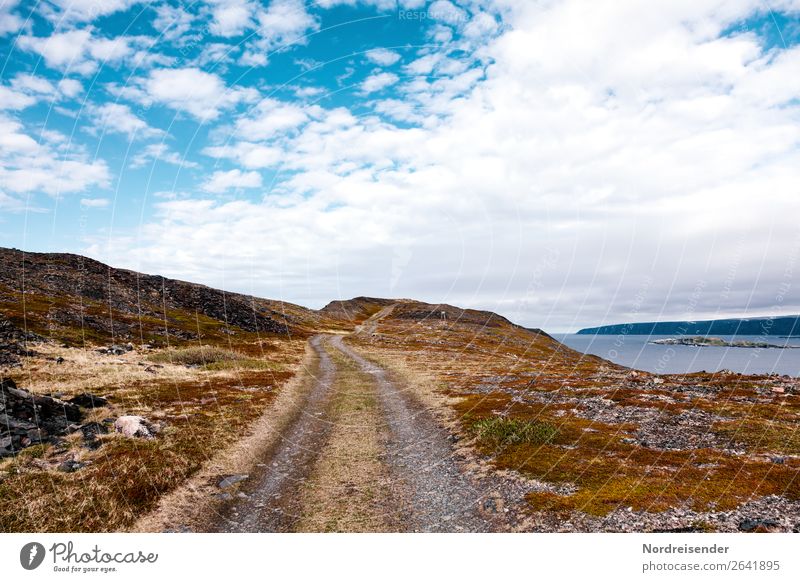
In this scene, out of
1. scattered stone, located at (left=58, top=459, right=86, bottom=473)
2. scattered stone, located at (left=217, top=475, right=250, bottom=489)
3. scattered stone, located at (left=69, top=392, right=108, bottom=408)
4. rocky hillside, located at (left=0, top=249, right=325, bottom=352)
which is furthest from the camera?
rocky hillside, located at (left=0, top=249, right=325, bottom=352)

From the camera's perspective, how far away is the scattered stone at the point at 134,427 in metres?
21.2

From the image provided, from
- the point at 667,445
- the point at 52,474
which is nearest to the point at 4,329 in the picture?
the point at 52,474

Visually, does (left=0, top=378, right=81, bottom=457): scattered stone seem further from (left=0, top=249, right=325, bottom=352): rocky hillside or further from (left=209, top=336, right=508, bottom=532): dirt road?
(left=0, top=249, right=325, bottom=352): rocky hillside

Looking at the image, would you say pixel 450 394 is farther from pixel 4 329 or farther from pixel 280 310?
pixel 280 310

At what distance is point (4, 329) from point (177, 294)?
257 ft

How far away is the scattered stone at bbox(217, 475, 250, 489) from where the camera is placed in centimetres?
1617

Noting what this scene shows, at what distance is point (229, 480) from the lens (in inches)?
658

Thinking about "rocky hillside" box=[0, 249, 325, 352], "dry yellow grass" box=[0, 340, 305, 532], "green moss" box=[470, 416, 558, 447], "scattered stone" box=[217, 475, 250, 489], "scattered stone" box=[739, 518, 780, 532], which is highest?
"rocky hillside" box=[0, 249, 325, 352]

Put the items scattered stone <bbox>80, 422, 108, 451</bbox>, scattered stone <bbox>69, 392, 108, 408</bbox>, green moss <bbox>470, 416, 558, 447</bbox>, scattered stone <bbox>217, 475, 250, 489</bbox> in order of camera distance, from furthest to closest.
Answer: scattered stone <bbox>69, 392, 108, 408</bbox>
green moss <bbox>470, 416, 558, 447</bbox>
scattered stone <bbox>80, 422, 108, 451</bbox>
scattered stone <bbox>217, 475, 250, 489</bbox>

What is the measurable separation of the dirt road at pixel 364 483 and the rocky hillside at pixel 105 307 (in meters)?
44.5

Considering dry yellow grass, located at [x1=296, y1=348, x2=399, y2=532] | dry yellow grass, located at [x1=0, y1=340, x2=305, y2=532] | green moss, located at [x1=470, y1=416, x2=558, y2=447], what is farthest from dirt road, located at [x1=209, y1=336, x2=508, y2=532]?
dry yellow grass, located at [x1=0, y1=340, x2=305, y2=532]

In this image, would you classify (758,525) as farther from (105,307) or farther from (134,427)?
(105,307)

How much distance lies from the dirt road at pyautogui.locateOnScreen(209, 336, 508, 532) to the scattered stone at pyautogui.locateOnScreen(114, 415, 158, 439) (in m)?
6.77

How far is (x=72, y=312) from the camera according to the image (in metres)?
72.9
